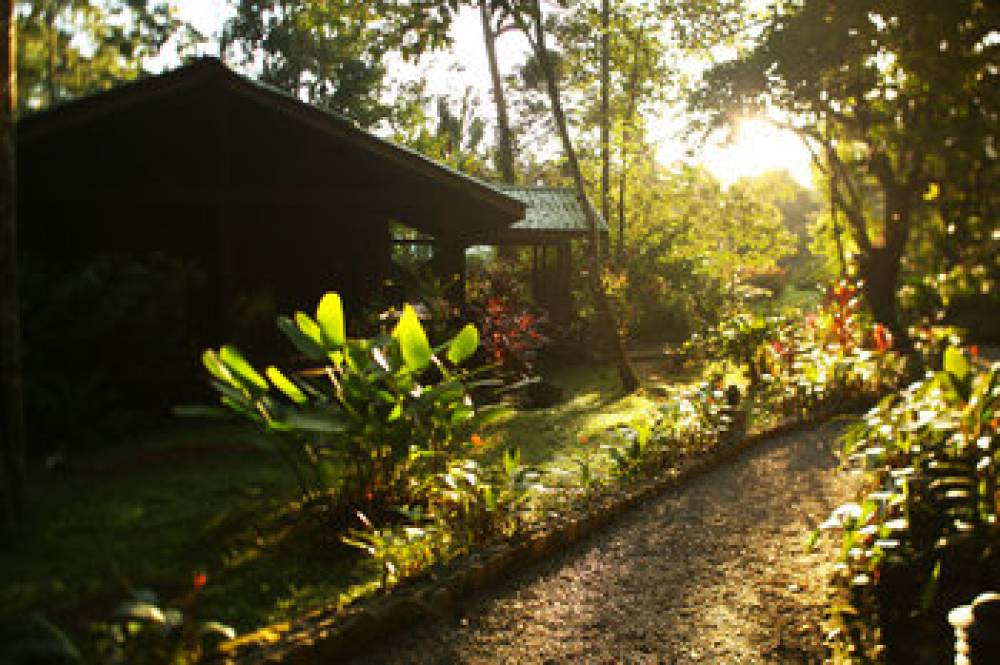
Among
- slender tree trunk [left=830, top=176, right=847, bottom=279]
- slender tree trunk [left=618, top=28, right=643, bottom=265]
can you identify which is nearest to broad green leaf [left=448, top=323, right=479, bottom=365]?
slender tree trunk [left=830, top=176, right=847, bottom=279]

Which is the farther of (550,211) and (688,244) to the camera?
(688,244)

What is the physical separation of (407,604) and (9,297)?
3.18m

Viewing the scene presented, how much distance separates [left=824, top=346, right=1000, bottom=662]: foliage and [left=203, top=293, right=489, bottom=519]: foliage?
2.47 m

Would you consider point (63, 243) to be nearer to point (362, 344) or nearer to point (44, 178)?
point (44, 178)

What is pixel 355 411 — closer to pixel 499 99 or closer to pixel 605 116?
pixel 605 116

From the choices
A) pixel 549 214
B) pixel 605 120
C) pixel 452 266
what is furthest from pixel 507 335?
pixel 605 120

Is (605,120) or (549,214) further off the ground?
(605,120)

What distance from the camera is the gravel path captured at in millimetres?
3328

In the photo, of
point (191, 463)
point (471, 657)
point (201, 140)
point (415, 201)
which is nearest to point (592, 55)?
point (415, 201)

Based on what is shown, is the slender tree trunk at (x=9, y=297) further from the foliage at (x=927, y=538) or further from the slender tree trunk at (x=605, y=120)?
the slender tree trunk at (x=605, y=120)

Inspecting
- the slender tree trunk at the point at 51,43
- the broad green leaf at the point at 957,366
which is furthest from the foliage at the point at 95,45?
the broad green leaf at the point at 957,366

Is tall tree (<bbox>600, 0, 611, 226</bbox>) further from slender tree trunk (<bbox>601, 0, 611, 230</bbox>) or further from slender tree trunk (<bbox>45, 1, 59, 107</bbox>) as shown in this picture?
slender tree trunk (<bbox>45, 1, 59, 107</bbox>)

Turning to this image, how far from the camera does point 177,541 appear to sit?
4.36 metres

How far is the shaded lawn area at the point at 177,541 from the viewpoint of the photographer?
11.6 feet
